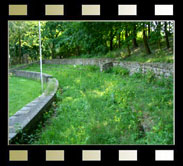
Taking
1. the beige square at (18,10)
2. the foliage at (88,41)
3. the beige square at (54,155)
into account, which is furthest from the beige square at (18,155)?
the foliage at (88,41)

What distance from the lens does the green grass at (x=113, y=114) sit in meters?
3.35

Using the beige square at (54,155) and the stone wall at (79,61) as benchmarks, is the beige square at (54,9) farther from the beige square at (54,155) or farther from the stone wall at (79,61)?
the stone wall at (79,61)

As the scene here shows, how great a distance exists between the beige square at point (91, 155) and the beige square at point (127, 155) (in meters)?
0.24

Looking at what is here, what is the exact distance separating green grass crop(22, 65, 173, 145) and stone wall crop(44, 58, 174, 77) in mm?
276

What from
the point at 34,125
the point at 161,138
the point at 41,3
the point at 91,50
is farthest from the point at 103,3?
the point at 91,50

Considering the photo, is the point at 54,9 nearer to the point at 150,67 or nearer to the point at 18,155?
the point at 18,155

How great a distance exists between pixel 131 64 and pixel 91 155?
600 centimetres

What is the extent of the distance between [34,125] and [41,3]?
7.45ft

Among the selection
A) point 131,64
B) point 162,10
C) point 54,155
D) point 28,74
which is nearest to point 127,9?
point 162,10

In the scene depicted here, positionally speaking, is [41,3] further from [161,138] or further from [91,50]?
[91,50]

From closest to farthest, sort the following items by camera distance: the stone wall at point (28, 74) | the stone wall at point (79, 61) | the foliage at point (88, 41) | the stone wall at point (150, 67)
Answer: the stone wall at point (150, 67) < the foliage at point (88, 41) < the stone wall at point (79, 61) < the stone wall at point (28, 74)

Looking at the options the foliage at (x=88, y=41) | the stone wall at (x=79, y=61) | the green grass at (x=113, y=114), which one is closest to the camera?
the green grass at (x=113, y=114)

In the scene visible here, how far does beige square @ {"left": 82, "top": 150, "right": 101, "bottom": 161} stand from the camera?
2447 millimetres
